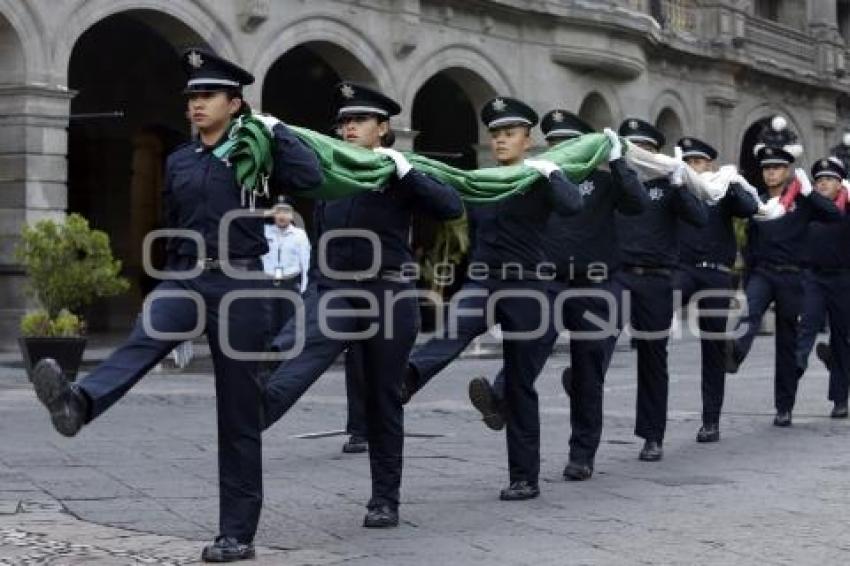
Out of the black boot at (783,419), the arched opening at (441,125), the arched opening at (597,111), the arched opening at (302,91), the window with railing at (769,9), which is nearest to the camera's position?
the black boot at (783,419)

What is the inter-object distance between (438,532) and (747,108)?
1155 inches

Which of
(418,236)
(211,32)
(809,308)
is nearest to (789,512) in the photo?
(809,308)

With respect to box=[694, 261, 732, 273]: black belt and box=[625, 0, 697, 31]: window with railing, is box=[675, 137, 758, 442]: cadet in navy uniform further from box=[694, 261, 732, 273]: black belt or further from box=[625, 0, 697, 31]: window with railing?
box=[625, 0, 697, 31]: window with railing

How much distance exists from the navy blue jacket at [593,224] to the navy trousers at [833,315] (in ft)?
12.4

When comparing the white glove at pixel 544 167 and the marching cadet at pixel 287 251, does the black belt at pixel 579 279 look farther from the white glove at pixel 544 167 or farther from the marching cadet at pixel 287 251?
the marching cadet at pixel 287 251

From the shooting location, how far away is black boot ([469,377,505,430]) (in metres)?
8.22

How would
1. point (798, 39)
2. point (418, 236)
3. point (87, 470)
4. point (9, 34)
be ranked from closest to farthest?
point (87, 470) → point (9, 34) → point (418, 236) → point (798, 39)

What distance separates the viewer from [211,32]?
20.9 m

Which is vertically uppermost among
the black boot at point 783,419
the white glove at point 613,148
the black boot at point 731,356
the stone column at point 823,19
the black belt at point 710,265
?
the stone column at point 823,19

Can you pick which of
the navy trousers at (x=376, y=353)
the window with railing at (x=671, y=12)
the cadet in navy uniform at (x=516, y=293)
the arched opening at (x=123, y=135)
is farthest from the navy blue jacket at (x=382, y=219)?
the window with railing at (x=671, y=12)

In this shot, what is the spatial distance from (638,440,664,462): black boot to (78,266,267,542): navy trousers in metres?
3.87

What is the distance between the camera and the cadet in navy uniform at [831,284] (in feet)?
41.5

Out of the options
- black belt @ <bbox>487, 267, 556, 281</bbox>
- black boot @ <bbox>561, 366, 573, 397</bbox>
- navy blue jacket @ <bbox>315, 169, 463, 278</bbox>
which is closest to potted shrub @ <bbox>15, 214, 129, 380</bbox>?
black boot @ <bbox>561, 366, 573, 397</bbox>

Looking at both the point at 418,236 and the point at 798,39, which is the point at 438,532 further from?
the point at 798,39
